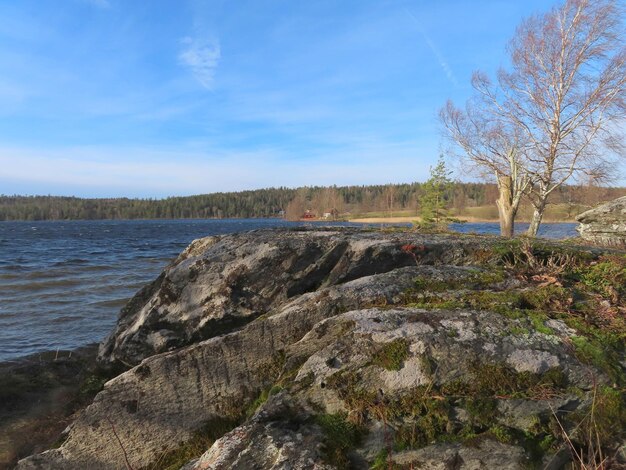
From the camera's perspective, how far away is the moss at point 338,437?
2584 millimetres

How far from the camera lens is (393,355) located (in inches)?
121

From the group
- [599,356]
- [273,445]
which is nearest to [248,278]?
[273,445]

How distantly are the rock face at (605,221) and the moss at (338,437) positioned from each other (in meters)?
12.8

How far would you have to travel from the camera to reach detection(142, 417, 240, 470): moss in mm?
3443

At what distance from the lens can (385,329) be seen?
3307 mm

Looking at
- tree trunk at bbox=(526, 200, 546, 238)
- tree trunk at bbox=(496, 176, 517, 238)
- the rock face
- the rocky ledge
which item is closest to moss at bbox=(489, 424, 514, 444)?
the rocky ledge

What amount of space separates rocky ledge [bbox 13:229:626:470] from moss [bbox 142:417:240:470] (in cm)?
1

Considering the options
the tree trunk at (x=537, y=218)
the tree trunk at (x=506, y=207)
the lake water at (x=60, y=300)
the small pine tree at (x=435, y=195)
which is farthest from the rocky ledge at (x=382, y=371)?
the small pine tree at (x=435, y=195)

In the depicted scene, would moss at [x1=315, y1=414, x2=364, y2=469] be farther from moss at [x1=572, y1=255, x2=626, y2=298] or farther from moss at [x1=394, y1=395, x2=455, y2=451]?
moss at [x1=572, y1=255, x2=626, y2=298]

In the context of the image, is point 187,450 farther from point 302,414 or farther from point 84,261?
point 84,261

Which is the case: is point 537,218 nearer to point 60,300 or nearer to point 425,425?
point 425,425

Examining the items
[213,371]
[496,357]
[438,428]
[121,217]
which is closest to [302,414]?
[438,428]

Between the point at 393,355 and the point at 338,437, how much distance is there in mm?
715

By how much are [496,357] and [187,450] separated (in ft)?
8.64
